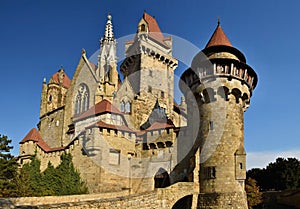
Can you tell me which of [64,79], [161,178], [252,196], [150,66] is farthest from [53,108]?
[252,196]

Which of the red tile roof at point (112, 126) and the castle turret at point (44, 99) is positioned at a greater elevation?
the castle turret at point (44, 99)

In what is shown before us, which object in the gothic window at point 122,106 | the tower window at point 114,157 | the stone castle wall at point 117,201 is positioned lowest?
the stone castle wall at point 117,201

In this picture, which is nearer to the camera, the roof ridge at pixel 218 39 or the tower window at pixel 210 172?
the tower window at pixel 210 172

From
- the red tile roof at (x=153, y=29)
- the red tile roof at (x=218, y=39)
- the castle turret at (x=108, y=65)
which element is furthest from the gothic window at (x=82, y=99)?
the red tile roof at (x=218, y=39)

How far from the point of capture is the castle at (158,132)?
Result: 23.8m

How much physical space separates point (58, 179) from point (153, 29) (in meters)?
24.2

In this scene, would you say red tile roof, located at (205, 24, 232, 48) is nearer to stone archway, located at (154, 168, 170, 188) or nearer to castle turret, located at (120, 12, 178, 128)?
stone archway, located at (154, 168, 170, 188)

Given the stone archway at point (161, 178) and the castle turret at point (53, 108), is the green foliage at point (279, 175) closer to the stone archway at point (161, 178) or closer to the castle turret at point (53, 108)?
the stone archway at point (161, 178)

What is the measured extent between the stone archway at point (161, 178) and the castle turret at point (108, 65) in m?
10.2

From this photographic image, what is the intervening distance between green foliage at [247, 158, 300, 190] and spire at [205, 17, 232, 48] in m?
24.4

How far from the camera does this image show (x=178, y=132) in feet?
91.7

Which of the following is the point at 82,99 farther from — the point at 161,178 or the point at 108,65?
the point at 161,178

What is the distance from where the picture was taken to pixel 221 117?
24.3 meters

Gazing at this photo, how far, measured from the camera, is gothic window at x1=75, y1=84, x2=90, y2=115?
122 ft
